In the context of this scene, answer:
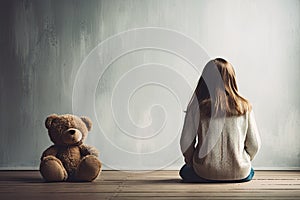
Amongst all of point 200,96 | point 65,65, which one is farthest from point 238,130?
point 65,65

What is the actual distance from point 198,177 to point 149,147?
826 millimetres

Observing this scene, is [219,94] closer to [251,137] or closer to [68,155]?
[251,137]

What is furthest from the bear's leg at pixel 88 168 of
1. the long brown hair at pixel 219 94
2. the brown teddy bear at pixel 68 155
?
the long brown hair at pixel 219 94

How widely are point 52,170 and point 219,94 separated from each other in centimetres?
102

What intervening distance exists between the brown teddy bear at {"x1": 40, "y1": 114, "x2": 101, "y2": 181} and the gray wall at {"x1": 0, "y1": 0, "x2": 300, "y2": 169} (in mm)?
626

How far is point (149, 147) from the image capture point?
3859mm

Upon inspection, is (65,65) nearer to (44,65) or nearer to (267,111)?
(44,65)

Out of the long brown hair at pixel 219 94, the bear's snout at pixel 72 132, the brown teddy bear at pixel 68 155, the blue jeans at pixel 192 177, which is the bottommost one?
the blue jeans at pixel 192 177

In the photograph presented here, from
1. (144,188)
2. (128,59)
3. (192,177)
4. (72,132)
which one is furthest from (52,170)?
(128,59)

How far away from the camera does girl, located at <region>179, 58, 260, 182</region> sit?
3.00 meters

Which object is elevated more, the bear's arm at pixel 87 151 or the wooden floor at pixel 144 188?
the bear's arm at pixel 87 151

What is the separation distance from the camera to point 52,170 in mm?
3074

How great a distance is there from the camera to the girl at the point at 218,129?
9.83ft

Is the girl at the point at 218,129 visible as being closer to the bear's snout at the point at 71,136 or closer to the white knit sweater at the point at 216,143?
the white knit sweater at the point at 216,143
